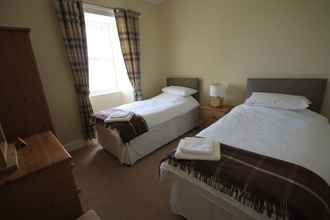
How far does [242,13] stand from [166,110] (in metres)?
2.02

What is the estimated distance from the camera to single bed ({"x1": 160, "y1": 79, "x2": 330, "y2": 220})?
1.10m

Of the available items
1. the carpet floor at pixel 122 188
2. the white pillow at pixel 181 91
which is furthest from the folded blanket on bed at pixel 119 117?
the white pillow at pixel 181 91

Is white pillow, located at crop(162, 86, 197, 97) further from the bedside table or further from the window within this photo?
the window

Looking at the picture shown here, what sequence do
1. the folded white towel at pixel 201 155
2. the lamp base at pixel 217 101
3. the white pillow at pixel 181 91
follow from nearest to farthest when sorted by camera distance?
the folded white towel at pixel 201 155 < the lamp base at pixel 217 101 < the white pillow at pixel 181 91

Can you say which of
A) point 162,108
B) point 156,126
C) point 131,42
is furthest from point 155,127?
point 131,42

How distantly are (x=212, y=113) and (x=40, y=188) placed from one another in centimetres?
250

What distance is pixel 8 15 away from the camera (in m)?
2.02

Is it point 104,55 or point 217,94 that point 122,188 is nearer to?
point 217,94

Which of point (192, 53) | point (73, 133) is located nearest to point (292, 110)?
point (192, 53)

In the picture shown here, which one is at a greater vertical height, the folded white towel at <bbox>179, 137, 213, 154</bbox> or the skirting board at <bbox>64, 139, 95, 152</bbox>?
the folded white towel at <bbox>179, 137, 213, 154</bbox>

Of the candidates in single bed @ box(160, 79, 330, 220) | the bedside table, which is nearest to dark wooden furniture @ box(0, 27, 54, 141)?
single bed @ box(160, 79, 330, 220)

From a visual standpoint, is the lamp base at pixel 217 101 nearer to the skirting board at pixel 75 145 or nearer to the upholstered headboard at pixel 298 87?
the upholstered headboard at pixel 298 87

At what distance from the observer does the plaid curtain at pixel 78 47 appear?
2346 mm

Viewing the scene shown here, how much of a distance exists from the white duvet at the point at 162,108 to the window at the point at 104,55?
783mm
